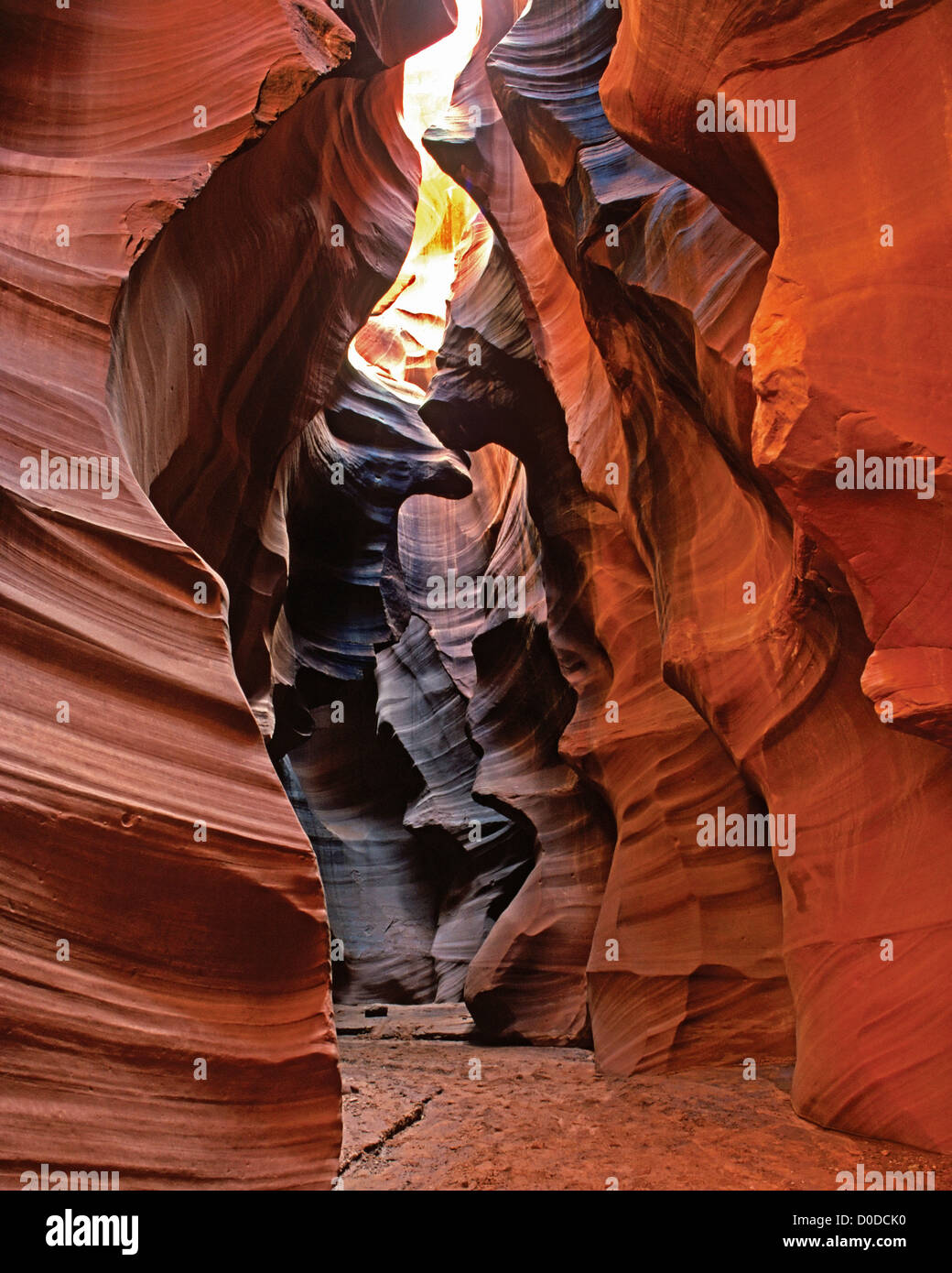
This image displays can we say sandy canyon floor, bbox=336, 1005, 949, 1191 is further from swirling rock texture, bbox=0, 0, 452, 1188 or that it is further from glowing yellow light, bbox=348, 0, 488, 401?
glowing yellow light, bbox=348, 0, 488, 401

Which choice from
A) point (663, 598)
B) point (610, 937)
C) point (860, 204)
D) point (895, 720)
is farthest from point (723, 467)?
point (610, 937)

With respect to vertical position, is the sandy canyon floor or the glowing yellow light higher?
the glowing yellow light

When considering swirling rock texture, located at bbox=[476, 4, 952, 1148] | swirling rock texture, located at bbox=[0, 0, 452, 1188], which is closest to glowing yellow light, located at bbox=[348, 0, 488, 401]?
swirling rock texture, located at bbox=[476, 4, 952, 1148]

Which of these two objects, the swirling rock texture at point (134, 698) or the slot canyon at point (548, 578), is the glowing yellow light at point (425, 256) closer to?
the slot canyon at point (548, 578)

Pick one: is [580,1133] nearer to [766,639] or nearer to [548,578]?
[766,639]

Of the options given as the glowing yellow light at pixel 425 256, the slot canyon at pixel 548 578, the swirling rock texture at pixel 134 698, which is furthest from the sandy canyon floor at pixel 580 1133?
the glowing yellow light at pixel 425 256

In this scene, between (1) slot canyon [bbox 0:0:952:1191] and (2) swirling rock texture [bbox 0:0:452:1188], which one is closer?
(2) swirling rock texture [bbox 0:0:452:1188]

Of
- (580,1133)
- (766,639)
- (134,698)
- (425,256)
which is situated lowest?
(580,1133)

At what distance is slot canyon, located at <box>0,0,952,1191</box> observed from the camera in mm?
3578

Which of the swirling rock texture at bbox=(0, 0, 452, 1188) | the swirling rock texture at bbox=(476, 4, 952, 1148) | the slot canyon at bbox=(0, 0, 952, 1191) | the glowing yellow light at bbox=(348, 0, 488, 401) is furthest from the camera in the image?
the glowing yellow light at bbox=(348, 0, 488, 401)

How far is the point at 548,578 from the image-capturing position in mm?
11422

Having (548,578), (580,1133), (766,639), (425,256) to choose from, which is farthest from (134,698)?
(425,256)

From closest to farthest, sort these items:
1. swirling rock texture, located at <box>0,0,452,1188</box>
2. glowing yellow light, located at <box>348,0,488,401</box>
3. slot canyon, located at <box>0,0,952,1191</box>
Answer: swirling rock texture, located at <box>0,0,452,1188</box>, slot canyon, located at <box>0,0,952,1191</box>, glowing yellow light, located at <box>348,0,488,401</box>

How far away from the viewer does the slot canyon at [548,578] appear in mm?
3578
